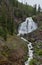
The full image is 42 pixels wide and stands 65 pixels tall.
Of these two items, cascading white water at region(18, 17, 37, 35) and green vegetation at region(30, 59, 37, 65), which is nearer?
green vegetation at region(30, 59, 37, 65)

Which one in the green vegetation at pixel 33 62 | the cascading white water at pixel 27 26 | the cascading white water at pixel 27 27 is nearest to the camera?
the green vegetation at pixel 33 62

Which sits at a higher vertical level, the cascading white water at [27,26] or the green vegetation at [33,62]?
the cascading white water at [27,26]

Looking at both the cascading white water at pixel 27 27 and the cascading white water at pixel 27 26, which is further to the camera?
the cascading white water at pixel 27 26

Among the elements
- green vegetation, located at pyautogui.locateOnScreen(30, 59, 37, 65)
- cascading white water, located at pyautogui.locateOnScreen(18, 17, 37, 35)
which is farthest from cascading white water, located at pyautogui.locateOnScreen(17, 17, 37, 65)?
green vegetation, located at pyautogui.locateOnScreen(30, 59, 37, 65)

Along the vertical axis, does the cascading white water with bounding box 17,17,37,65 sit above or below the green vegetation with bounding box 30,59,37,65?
above

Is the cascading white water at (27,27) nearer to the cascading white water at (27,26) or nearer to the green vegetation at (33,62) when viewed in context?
the cascading white water at (27,26)

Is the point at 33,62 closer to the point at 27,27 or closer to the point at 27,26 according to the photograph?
the point at 27,27

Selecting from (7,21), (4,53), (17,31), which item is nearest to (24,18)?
(17,31)

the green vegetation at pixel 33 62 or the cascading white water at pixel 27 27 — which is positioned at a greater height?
the cascading white water at pixel 27 27

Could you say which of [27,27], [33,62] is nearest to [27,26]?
[27,27]

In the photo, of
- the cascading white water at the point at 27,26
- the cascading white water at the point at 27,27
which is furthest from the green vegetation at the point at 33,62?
the cascading white water at the point at 27,26

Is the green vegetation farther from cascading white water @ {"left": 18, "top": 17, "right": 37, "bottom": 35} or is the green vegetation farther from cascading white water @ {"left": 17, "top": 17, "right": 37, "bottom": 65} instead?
cascading white water @ {"left": 18, "top": 17, "right": 37, "bottom": 35}

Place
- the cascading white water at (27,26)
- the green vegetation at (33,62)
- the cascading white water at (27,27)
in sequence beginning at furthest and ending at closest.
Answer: the cascading white water at (27,26)
the cascading white water at (27,27)
the green vegetation at (33,62)
